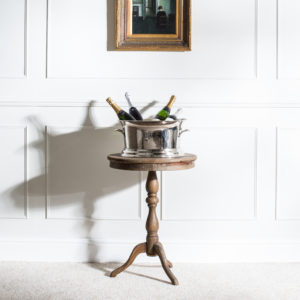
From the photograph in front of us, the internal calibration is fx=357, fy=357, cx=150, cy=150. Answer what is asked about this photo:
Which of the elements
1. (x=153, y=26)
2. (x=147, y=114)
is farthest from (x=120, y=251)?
(x=153, y=26)

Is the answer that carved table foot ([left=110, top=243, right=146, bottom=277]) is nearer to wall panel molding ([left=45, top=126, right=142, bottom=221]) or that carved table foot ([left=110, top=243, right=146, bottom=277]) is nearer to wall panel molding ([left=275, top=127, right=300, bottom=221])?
wall panel molding ([left=45, top=126, right=142, bottom=221])

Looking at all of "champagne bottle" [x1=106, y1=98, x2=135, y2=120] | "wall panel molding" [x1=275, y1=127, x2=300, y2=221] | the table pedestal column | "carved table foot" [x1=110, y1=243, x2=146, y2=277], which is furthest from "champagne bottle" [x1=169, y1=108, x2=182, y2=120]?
"carved table foot" [x1=110, y1=243, x2=146, y2=277]

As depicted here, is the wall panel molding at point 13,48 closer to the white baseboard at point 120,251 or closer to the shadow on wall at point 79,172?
the shadow on wall at point 79,172

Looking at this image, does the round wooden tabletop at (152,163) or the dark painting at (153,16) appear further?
the dark painting at (153,16)

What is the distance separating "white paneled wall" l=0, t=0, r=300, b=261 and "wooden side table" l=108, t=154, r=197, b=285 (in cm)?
27

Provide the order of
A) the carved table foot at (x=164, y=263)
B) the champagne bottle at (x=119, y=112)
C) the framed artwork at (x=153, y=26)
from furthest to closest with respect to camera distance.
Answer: the framed artwork at (x=153, y=26) < the champagne bottle at (x=119, y=112) < the carved table foot at (x=164, y=263)

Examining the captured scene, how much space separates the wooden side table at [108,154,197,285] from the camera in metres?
1.78

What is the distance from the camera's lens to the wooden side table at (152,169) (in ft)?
5.82

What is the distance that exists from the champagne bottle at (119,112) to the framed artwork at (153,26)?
14.4 inches

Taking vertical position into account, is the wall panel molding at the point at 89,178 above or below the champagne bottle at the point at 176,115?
below

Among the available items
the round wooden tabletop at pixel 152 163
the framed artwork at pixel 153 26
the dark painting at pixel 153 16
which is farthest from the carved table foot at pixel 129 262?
the dark painting at pixel 153 16

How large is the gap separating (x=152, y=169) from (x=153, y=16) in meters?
1.02

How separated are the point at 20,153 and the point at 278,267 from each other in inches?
68.6

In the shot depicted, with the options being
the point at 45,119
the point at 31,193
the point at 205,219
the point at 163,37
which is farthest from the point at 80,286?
the point at 163,37
